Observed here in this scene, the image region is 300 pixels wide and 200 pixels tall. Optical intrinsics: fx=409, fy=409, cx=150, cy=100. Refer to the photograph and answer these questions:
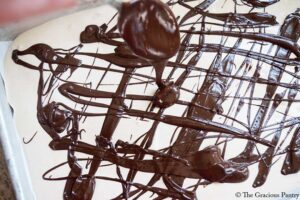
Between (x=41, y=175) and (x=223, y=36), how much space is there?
1.43 ft

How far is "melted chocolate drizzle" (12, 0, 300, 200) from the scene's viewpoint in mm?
759

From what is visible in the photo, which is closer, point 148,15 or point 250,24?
point 148,15

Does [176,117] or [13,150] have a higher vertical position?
[176,117]

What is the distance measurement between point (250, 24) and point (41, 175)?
50cm

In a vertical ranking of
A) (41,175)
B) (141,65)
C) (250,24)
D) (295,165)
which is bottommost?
(41,175)

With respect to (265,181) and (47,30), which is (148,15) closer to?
(47,30)

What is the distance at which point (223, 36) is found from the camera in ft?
2.62

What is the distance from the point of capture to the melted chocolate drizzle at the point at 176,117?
759 millimetres

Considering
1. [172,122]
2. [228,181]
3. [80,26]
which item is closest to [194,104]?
[172,122]

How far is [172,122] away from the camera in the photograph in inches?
30.2

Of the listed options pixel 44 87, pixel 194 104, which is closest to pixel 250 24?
pixel 194 104

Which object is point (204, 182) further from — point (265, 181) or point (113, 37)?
point (113, 37)

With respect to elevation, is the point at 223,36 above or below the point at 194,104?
above

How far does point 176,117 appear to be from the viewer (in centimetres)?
77
